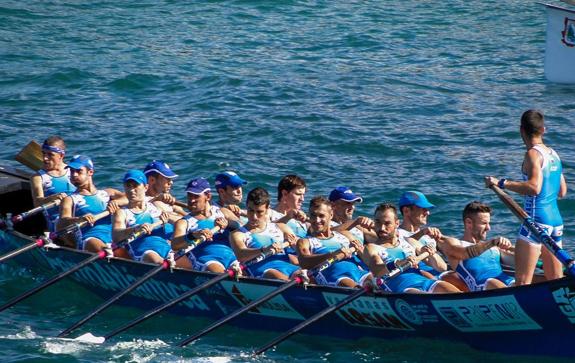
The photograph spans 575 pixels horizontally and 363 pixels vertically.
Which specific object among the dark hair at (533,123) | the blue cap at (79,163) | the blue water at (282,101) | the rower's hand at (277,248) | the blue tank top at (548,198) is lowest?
the blue water at (282,101)

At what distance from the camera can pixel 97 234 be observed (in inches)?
549

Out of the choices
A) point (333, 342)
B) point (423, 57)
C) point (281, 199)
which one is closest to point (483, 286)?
point (333, 342)

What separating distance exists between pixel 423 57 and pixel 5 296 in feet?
45.6

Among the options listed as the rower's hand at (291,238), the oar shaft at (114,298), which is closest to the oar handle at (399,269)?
the rower's hand at (291,238)

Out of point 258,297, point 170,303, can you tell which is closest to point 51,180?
point 170,303

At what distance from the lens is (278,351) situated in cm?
1227

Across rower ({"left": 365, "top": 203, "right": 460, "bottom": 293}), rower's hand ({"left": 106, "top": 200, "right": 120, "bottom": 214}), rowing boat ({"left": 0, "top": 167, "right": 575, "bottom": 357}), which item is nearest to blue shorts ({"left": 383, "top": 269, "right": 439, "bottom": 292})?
rower ({"left": 365, "top": 203, "right": 460, "bottom": 293})

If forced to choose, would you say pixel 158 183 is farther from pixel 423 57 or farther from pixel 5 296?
pixel 423 57

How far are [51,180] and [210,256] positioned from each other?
283cm

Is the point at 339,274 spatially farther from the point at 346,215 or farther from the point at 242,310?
the point at 346,215

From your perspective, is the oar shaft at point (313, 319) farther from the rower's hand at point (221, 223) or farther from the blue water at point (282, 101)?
the rower's hand at point (221, 223)

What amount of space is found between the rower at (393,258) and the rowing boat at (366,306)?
38 centimetres

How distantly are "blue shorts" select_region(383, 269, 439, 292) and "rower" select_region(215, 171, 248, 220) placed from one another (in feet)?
8.01

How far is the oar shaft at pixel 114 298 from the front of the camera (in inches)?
496
